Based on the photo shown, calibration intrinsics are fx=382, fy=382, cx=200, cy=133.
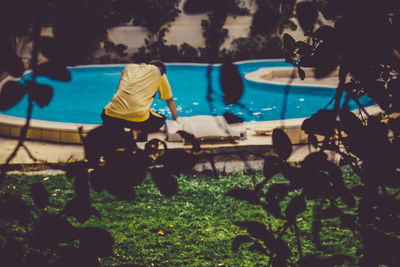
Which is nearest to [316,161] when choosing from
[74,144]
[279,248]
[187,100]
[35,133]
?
[279,248]

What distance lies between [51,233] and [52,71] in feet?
1.75

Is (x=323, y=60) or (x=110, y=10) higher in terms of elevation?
(x=110, y=10)

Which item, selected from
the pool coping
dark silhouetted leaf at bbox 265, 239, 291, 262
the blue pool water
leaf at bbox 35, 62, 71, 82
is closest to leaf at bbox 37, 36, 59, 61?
leaf at bbox 35, 62, 71, 82

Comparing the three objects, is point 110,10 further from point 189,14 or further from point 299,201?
point 299,201

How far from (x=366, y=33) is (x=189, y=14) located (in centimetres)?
50

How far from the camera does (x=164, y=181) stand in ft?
3.77

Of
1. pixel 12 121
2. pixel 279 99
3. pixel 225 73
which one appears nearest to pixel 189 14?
pixel 225 73

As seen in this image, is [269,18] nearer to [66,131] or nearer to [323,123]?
[323,123]

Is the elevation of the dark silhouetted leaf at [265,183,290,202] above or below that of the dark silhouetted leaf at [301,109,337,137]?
below

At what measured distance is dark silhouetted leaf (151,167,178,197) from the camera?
3.76 feet

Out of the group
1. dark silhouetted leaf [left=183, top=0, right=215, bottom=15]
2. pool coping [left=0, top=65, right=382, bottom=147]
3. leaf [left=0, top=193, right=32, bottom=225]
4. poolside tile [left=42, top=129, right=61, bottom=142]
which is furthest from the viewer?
poolside tile [left=42, top=129, right=61, bottom=142]

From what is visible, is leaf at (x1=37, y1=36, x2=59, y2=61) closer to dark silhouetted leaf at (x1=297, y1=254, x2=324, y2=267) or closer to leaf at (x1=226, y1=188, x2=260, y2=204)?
leaf at (x1=226, y1=188, x2=260, y2=204)

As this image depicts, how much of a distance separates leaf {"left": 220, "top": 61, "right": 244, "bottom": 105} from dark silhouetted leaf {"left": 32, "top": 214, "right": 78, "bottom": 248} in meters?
0.65

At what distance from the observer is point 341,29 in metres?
1.12
